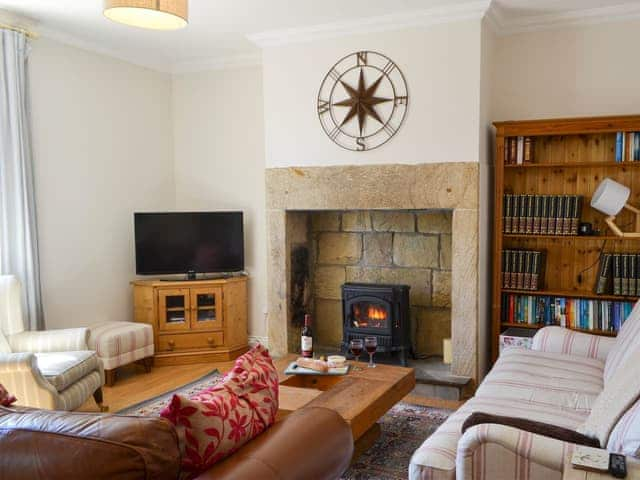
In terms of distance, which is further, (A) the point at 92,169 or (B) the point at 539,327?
(A) the point at 92,169

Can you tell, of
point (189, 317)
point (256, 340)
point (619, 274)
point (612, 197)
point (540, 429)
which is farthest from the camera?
point (256, 340)

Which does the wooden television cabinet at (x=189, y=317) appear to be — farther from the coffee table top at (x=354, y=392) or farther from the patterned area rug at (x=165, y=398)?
the coffee table top at (x=354, y=392)

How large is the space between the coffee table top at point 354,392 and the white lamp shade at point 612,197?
5.76 feet

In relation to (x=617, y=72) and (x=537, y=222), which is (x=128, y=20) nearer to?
(x=537, y=222)

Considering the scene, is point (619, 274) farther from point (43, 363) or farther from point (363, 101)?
point (43, 363)

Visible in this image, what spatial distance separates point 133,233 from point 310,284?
167 centimetres

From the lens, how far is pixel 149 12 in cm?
268

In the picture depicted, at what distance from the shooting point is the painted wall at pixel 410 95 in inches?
159

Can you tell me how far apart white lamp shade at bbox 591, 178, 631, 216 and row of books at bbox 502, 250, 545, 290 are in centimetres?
56

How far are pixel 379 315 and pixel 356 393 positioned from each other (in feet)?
5.38

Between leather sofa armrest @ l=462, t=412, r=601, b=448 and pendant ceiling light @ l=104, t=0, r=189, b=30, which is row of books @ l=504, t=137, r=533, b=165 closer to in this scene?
pendant ceiling light @ l=104, t=0, r=189, b=30

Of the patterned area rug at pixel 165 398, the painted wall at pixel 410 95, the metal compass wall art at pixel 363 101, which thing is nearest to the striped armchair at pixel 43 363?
the patterned area rug at pixel 165 398

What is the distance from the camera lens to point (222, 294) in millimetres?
5055

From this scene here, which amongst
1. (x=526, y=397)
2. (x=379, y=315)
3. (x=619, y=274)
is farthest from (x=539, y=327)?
A: (x=526, y=397)
